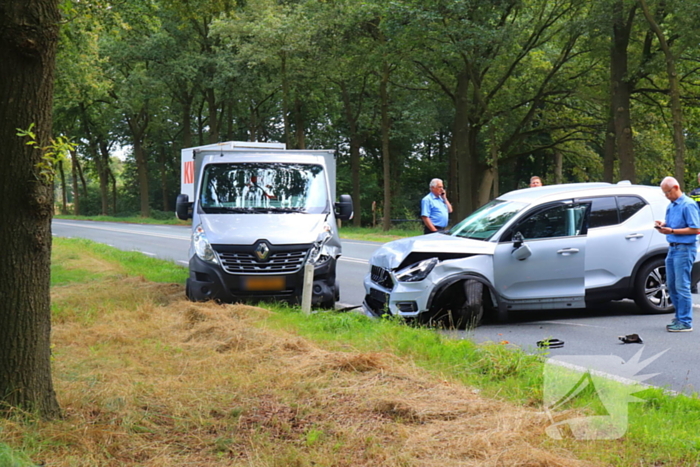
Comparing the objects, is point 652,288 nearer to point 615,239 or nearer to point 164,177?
point 615,239

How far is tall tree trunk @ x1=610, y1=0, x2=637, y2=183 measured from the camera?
19734 millimetres

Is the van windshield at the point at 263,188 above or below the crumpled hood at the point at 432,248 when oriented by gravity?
above

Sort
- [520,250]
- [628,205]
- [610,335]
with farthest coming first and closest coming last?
1. [628,205]
2. [520,250]
3. [610,335]

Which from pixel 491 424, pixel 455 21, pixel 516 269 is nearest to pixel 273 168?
pixel 516 269

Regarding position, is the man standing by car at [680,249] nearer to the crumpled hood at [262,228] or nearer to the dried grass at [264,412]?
the dried grass at [264,412]

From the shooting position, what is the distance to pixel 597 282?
28.1ft

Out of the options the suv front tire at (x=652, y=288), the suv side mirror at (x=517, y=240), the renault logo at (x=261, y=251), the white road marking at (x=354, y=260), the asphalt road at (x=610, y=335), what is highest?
the suv side mirror at (x=517, y=240)

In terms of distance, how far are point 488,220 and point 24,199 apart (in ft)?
20.1

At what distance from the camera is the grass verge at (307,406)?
385 cm

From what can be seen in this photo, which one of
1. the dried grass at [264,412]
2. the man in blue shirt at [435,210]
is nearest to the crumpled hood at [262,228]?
the man in blue shirt at [435,210]

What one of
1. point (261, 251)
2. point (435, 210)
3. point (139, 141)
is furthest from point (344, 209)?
point (139, 141)

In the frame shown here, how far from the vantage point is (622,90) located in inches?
816

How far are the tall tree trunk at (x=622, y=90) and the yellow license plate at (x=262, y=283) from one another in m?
13.6

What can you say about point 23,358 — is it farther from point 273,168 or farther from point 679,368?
point 273,168
